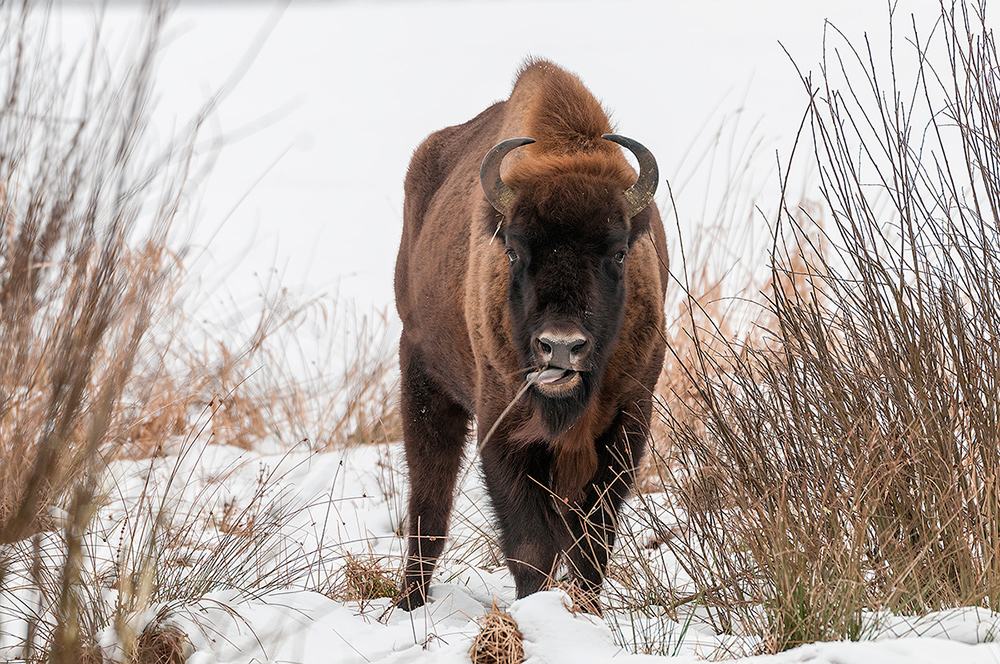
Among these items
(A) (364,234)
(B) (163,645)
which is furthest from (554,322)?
(A) (364,234)

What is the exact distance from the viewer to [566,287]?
3846 mm

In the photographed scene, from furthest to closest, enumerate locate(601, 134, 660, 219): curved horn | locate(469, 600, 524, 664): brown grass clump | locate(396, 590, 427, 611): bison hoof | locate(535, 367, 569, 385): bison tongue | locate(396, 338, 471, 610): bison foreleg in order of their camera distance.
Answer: locate(396, 338, 471, 610): bison foreleg, locate(396, 590, 427, 611): bison hoof, locate(601, 134, 660, 219): curved horn, locate(535, 367, 569, 385): bison tongue, locate(469, 600, 524, 664): brown grass clump

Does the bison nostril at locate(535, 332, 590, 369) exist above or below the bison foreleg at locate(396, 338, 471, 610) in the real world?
above

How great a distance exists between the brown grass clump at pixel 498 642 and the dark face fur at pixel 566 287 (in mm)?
1064

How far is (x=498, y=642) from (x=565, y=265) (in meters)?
1.52

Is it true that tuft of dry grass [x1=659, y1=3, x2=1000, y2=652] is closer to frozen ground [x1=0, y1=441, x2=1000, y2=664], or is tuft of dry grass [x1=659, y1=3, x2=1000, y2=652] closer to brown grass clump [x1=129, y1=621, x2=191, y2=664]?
frozen ground [x1=0, y1=441, x2=1000, y2=664]

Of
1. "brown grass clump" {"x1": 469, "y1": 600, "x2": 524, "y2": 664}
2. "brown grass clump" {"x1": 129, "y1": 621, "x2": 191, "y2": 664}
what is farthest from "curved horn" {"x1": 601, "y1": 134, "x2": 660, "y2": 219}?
"brown grass clump" {"x1": 129, "y1": 621, "x2": 191, "y2": 664}

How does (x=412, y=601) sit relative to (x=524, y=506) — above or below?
below

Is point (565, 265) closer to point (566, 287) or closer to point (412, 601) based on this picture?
point (566, 287)

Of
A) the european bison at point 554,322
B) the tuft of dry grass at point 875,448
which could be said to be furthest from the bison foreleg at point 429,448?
the tuft of dry grass at point 875,448

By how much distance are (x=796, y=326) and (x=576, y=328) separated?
0.85 meters

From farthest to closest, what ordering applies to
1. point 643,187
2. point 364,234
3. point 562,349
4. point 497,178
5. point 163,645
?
point 364,234, point 643,187, point 497,178, point 562,349, point 163,645

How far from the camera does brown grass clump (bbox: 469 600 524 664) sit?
9.71 ft

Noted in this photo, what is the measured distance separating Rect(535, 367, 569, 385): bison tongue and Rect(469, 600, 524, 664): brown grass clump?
1.03 m
